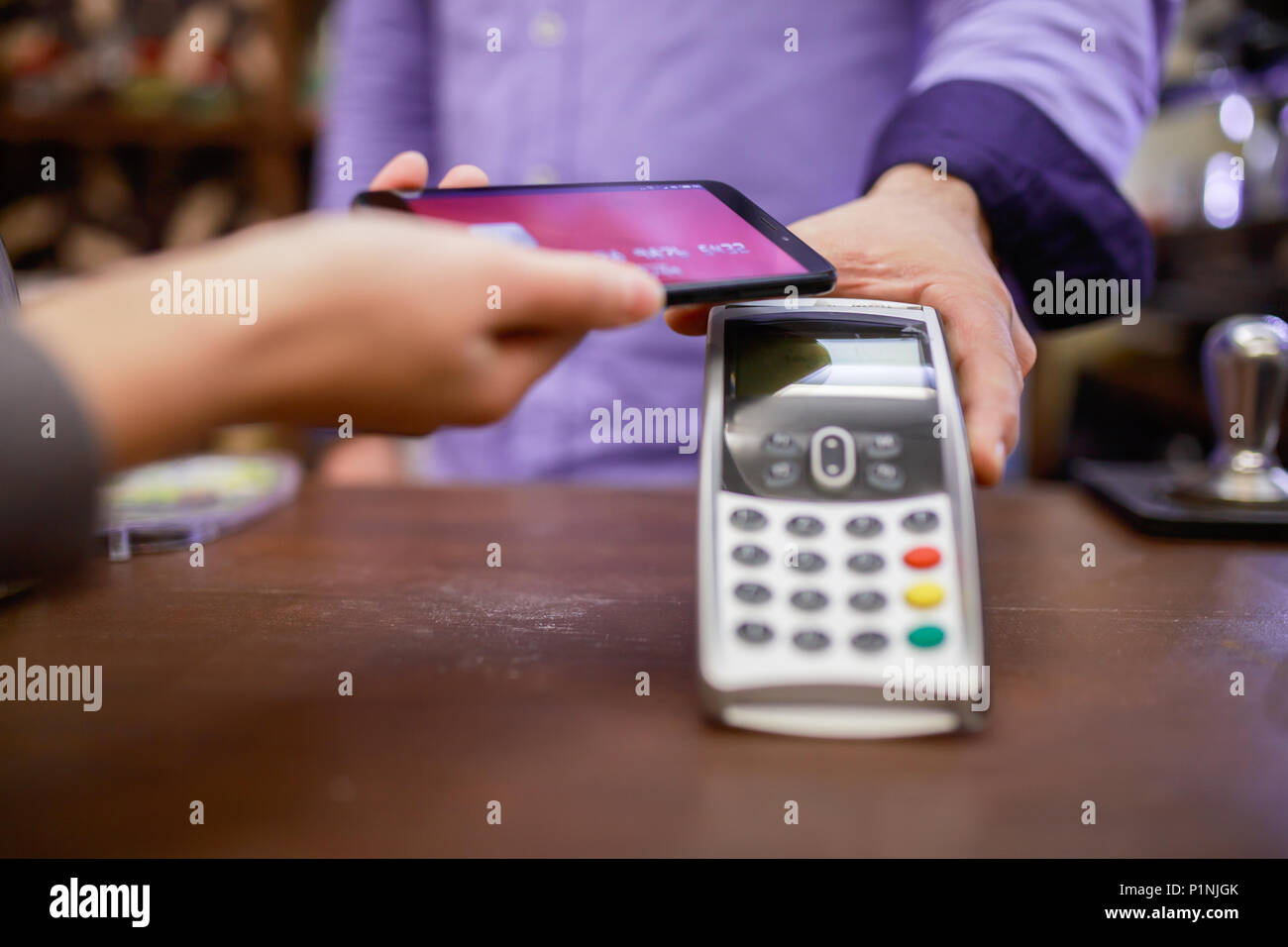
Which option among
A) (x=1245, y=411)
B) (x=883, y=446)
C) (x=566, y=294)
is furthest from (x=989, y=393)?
(x=1245, y=411)

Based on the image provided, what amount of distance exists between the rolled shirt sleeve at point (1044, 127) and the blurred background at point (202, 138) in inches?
42.2

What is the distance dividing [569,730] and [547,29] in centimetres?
65

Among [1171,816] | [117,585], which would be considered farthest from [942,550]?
[117,585]

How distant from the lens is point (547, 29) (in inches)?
30.2

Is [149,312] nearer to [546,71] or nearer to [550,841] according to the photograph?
[550,841]

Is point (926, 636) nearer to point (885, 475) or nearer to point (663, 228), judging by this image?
point (885, 475)

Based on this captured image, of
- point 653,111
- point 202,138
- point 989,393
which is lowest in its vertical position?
point 989,393

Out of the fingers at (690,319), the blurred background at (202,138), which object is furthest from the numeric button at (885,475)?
the blurred background at (202,138)

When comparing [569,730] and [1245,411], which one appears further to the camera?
[1245,411]

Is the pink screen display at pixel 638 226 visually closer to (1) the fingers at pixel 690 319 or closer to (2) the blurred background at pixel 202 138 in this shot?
(1) the fingers at pixel 690 319

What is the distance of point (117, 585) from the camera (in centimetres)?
43

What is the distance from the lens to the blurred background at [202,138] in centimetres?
160

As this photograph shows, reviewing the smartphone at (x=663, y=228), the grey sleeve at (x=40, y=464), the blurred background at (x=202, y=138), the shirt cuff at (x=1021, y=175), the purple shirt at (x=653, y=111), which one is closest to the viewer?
the grey sleeve at (x=40, y=464)
